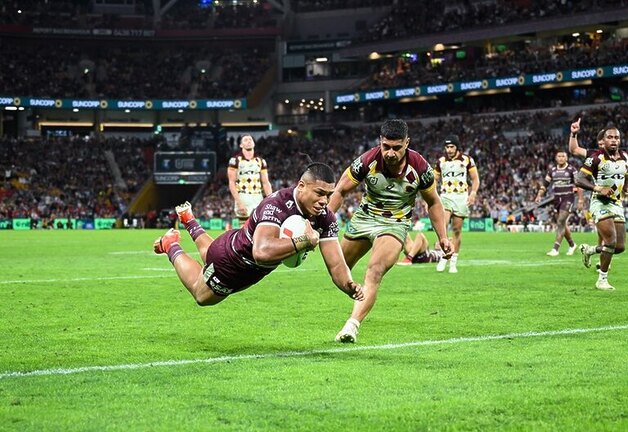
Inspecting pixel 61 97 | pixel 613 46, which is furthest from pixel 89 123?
pixel 613 46

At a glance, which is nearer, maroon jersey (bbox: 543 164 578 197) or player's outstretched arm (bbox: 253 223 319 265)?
player's outstretched arm (bbox: 253 223 319 265)

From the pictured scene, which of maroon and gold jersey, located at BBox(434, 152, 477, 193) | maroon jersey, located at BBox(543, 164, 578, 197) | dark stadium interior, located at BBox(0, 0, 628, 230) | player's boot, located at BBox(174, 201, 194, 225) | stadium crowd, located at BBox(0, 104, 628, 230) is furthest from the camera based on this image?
dark stadium interior, located at BBox(0, 0, 628, 230)

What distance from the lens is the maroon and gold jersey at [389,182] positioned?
36.0ft

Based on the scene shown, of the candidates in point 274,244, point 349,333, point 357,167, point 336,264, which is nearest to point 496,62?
point 357,167

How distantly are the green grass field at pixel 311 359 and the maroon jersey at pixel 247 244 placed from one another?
0.66m

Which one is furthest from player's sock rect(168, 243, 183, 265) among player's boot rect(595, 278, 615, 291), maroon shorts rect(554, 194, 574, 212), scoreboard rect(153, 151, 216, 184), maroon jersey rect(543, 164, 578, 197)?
scoreboard rect(153, 151, 216, 184)

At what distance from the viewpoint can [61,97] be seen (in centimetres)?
8819

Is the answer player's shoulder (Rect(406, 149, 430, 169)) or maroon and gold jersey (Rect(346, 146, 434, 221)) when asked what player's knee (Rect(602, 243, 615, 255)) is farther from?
player's shoulder (Rect(406, 149, 430, 169))

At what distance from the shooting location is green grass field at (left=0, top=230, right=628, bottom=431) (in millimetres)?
6477

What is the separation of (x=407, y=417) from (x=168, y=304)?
8304 millimetres

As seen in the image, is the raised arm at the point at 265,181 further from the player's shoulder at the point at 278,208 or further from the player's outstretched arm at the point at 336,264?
the player's shoulder at the point at 278,208

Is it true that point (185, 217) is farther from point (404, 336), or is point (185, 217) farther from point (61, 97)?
point (61, 97)

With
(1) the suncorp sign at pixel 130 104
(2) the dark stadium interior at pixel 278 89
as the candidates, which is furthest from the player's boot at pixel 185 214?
(1) the suncorp sign at pixel 130 104

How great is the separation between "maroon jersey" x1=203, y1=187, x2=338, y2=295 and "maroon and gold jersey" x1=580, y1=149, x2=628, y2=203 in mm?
7789
